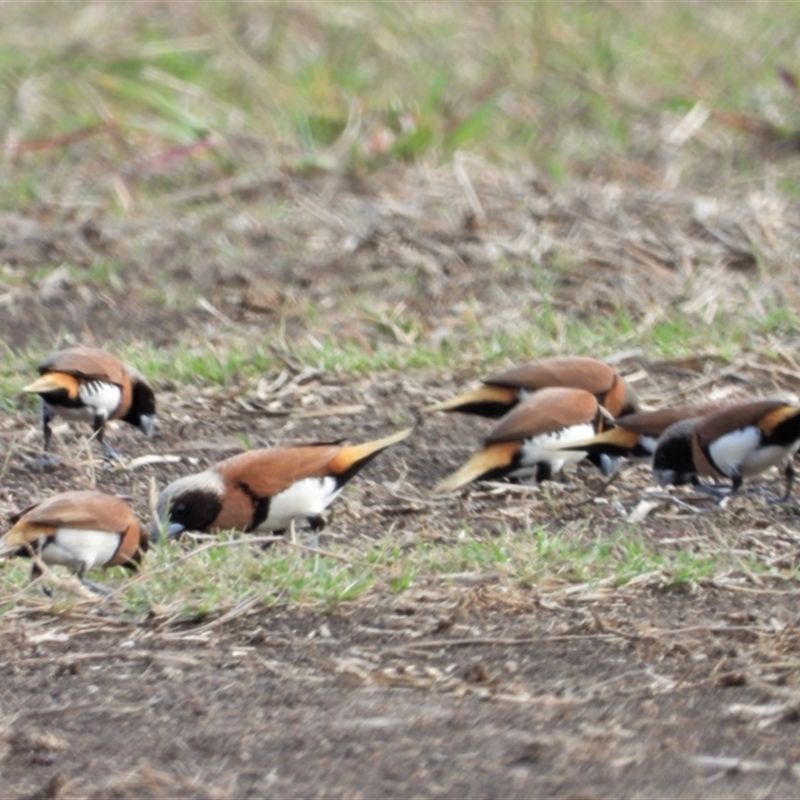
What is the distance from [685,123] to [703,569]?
7461 millimetres

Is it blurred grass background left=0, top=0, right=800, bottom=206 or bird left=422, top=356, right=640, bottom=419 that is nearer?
bird left=422, top=356, right=640, bottom=419

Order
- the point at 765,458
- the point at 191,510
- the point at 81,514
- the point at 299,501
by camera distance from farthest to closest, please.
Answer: the point at 765,458 < the point at 299,501 < the point at 191,510 < the point at 81,514

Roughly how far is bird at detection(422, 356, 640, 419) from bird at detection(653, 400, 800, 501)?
2.00ft

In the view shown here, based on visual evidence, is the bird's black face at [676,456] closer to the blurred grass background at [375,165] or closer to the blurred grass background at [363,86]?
the blurred grass background at [375,165]

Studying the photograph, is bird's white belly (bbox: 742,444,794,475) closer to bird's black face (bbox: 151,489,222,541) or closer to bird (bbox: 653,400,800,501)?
bird (bbox: 653,400,800,501)

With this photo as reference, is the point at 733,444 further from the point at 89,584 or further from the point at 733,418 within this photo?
the point at 89,584

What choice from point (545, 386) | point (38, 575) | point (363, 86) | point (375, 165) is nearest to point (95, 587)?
point (38, 575)

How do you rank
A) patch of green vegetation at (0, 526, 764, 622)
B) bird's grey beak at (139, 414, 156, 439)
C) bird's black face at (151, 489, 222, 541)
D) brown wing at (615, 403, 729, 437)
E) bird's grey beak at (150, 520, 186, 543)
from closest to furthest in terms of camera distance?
patch of green vegetation at (0, 526, 764, 622)
bird's grey beak at (150, 520, 186, 543)
bird's black face at (151, 489, 222, 541)
brown wing at (615, 403, 729, 437)
bird's grey beak at (139, 414, 156, 439)

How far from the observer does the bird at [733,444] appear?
600 centimetres

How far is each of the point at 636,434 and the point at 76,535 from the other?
6.98 feet

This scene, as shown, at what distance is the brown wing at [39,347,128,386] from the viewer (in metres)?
6.95

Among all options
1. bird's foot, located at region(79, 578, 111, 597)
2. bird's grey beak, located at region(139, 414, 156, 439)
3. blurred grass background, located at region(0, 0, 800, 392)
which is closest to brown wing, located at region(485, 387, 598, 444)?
blurred grass background, located at region(0, 0, 800, 392)

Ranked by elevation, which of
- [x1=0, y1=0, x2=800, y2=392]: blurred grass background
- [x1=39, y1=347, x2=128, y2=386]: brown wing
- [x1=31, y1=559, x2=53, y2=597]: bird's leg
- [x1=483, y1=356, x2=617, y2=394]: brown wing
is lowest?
[x1=0, y1=0, x2=800, y2=392]: blurred grass background

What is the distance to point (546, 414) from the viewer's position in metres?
6.54
